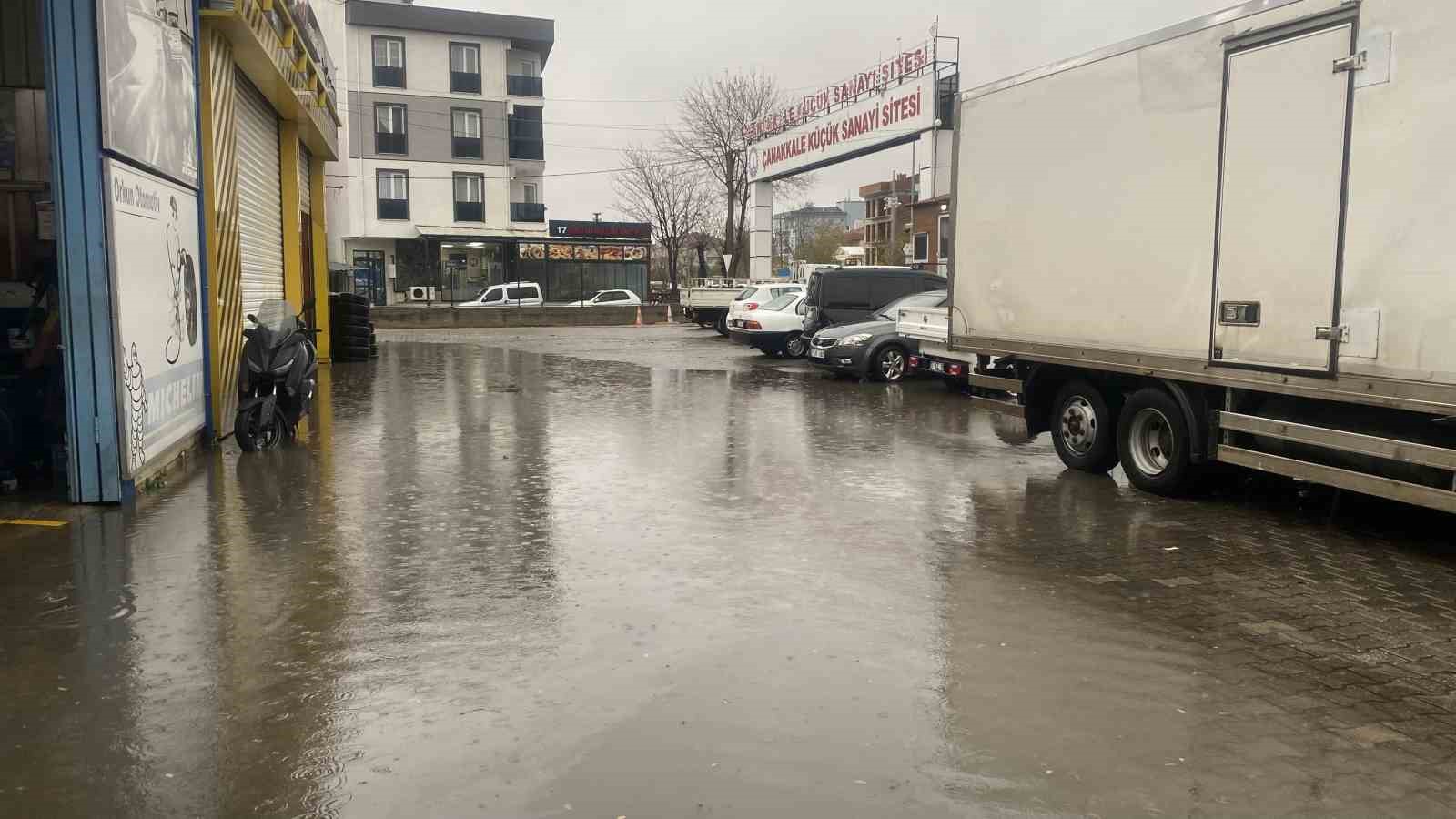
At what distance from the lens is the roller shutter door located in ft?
49.4

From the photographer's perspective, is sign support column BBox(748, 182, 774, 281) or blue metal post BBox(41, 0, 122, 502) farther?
sign support column BBox(748, 182, 774, 281)

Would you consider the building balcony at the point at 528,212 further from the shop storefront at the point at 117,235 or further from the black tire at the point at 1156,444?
the black tire at the point at 1156,444

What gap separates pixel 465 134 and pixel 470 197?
9.51ft

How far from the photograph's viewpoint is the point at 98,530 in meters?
7.80

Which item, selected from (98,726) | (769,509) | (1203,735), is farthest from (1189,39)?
(98,726)

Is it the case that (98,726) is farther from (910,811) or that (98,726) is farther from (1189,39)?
(1189,39)

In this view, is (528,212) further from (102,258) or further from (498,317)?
(102,258)

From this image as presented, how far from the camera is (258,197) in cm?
1645

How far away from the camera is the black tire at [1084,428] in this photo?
10070 mm

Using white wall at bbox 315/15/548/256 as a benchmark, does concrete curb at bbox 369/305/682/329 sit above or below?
below

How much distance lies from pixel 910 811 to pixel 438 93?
176 ft

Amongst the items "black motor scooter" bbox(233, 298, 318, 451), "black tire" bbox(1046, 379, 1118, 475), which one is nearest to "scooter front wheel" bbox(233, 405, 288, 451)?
"black motor scooter" bbox(233, 298, 318, 451)

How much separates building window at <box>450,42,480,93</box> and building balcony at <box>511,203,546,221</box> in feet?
18.5

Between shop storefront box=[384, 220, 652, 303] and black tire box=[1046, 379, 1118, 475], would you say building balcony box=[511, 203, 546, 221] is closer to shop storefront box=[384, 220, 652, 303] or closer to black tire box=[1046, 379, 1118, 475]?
shop storefront box=[384, 220, 652, 303]
